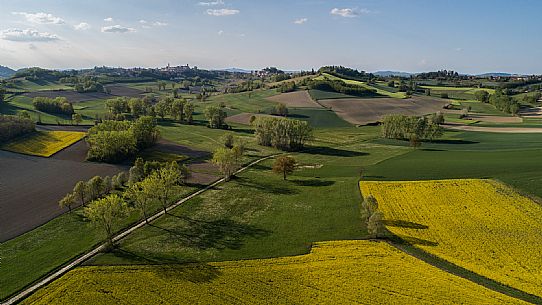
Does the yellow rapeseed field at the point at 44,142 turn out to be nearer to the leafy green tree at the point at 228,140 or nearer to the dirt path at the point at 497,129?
the leafy green tree at the point at 228,140

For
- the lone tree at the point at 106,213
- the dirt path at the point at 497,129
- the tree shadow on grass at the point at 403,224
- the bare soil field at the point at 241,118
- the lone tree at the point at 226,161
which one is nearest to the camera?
the lone tree at the point at 106,213

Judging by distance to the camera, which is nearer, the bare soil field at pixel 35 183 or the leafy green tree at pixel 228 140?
the bare soil field at pixel 35 183

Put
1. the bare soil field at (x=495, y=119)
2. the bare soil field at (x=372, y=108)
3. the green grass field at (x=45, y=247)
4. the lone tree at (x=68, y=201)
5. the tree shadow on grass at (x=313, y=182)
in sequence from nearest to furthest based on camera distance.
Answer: the green grass field at (x=45, y=247)
the lone tree at (x=68, y=201)
the tree shadow on grass at (x=313, y=182)
the bare soil field at (x=495, y=119)
the bare soil field at (x=372, y=108)

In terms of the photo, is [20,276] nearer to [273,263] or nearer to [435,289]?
[273,263]

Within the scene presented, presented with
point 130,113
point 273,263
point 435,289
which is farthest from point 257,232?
point 130,113

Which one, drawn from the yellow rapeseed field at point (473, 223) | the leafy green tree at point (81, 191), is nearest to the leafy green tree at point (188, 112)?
the leafy green tree at point (81, 191)

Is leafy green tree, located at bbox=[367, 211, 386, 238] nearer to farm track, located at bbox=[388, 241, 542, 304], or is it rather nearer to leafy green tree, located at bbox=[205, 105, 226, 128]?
farm track, located at bbox=[388, 241, 542, 304]

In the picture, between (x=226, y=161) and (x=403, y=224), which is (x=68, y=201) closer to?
(x=226, y=161)
